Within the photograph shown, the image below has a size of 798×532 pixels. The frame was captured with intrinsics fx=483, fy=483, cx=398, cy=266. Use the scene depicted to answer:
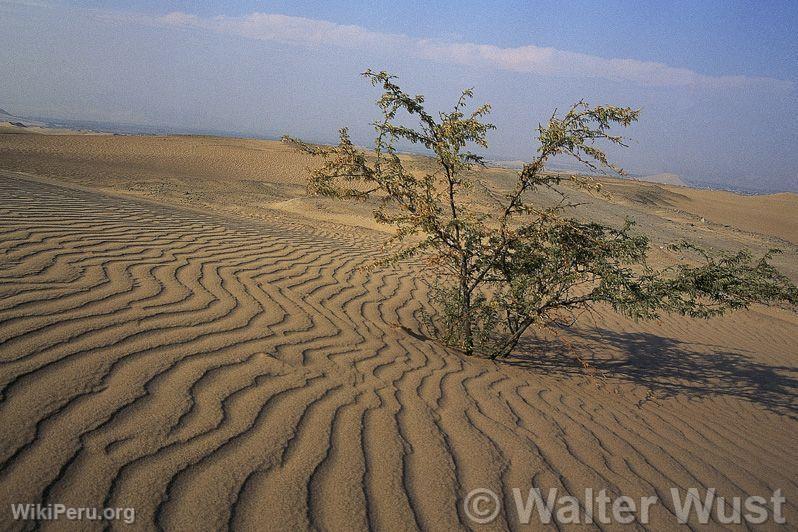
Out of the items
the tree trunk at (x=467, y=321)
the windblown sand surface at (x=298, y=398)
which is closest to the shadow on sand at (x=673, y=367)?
the windblown sand surface at (x=298, y=398)

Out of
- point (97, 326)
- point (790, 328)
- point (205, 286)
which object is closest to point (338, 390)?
point (97, 326)

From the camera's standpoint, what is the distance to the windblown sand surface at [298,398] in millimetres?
2100

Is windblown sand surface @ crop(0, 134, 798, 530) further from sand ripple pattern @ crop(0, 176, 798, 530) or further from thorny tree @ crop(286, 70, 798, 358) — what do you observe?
thorny tree @ crop(286, 70, 798, 358)

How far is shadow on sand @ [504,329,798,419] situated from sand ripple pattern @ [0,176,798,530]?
27 centimetres

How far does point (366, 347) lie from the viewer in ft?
13.8

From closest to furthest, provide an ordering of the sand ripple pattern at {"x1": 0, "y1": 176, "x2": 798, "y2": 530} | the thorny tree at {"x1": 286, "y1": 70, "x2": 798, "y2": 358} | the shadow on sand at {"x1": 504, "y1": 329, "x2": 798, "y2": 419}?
the sand ripple pattern at {"x1": 0, "y1": 176, "x2": 798, "y2": 530}, the thorny tree at {"x1": 286, "y1": 70, "x2": 798, "y2": 358}, the shadow on sand at {"x1": 504, "y1": 329, "x2": 798, "y2": 419}

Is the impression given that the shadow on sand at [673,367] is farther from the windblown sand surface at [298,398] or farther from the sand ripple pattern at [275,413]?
the sand ripple pattern at [275,413]

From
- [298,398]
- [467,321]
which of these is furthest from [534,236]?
[298,398]

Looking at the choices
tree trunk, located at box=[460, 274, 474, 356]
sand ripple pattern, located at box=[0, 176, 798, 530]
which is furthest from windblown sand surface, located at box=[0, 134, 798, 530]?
tree trunk, located at box=[460, 274, 474, 356]

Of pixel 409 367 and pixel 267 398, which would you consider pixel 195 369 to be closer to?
pixel 267 398

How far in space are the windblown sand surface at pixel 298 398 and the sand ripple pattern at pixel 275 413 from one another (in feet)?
0.04

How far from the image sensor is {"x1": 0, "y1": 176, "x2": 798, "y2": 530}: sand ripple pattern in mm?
2064

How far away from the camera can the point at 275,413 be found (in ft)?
8.93

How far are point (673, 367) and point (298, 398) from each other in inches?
193
